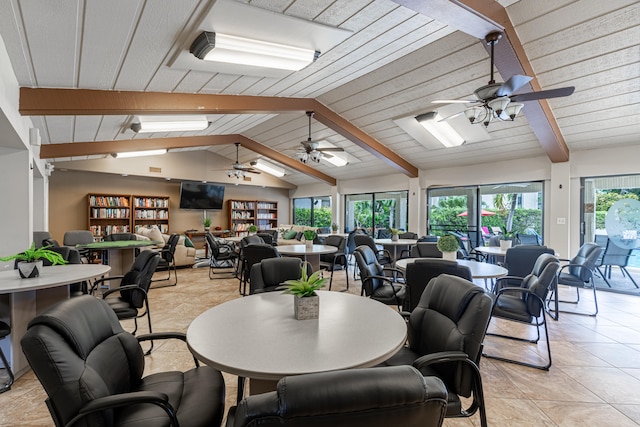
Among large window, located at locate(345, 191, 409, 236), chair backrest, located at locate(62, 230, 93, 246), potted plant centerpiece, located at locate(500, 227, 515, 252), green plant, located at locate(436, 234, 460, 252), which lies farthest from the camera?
large window, located at locate(345, 191, 409, 236)

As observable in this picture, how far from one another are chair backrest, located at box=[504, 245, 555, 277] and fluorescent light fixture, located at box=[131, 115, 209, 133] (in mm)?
5025

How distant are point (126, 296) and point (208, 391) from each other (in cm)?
221

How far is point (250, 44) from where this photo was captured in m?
2.67

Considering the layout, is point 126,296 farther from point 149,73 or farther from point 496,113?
point 496,113

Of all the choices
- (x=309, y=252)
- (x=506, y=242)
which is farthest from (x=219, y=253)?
(x=506, y=242)

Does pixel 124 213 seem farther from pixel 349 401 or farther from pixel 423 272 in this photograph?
pixel 349 401

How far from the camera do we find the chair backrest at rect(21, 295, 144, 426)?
3.41ft

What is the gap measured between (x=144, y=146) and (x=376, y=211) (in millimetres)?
6259

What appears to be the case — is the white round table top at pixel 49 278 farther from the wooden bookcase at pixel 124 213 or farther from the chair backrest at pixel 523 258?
the wooden bookcase at pixel 124 213

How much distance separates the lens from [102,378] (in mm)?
1235

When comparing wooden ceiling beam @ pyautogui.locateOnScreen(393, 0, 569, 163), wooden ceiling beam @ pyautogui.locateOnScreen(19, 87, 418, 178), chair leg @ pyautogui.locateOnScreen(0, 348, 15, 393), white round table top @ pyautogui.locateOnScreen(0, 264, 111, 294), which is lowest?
chair leg @ pyautogui.locateOnScreen(0, 348, 15, 393)

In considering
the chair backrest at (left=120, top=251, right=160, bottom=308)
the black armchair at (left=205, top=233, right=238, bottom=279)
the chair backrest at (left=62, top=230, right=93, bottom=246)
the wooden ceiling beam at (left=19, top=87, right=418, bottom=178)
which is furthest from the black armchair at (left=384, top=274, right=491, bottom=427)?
the chair backrest at (left=62, top=230, right=93, bottom=246)

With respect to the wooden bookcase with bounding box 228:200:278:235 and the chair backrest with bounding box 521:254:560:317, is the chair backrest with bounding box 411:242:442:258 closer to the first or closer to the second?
the chair backrest with bounding box 521:254:560:317

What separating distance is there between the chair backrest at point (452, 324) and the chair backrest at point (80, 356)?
1.46 metres
